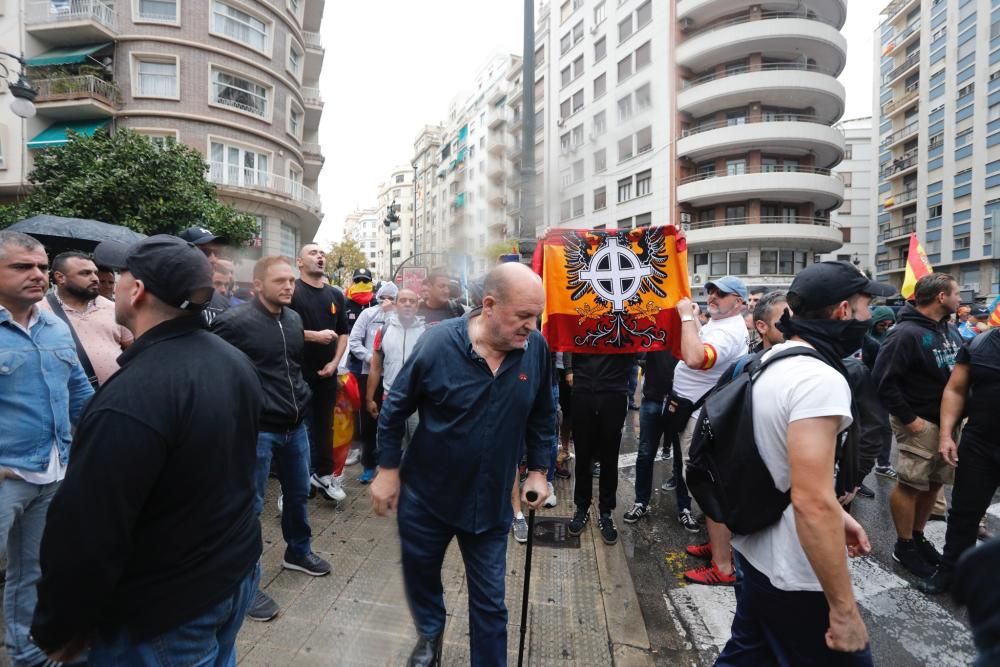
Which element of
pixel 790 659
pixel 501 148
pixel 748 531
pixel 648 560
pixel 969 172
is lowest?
pixel 648 560

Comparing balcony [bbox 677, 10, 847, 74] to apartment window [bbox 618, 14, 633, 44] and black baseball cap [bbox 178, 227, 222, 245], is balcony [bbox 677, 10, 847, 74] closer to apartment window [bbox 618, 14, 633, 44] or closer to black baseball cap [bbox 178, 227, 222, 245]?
apartment window [bbox 618, 14, 633, 44]

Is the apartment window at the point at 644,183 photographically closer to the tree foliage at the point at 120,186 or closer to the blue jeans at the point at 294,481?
the tree foliage at the point at 120,186

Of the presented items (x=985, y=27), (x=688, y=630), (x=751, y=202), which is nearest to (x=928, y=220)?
(x=985, y=27)

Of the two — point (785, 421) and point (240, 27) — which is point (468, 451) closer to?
point (785, 421)

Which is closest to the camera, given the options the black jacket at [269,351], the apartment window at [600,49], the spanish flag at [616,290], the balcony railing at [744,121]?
the black jacket at [269,351]

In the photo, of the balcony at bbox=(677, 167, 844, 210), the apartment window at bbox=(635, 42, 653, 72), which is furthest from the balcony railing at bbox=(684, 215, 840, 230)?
the apartment window at bbox=(635, 42, 653, 72)

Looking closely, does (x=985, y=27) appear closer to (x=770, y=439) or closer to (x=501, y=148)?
Answer: (x=501, y=148)

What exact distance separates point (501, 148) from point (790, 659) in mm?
6463

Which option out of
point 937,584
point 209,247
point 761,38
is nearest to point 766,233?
point 761,38

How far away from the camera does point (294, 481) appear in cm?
348

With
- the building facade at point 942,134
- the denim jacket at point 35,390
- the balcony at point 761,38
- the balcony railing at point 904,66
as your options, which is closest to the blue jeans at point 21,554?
the denim jacket at point 35,390

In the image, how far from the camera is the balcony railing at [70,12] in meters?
20.3

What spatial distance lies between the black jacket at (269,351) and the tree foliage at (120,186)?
13434mm

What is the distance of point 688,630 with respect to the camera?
3.17 metres
